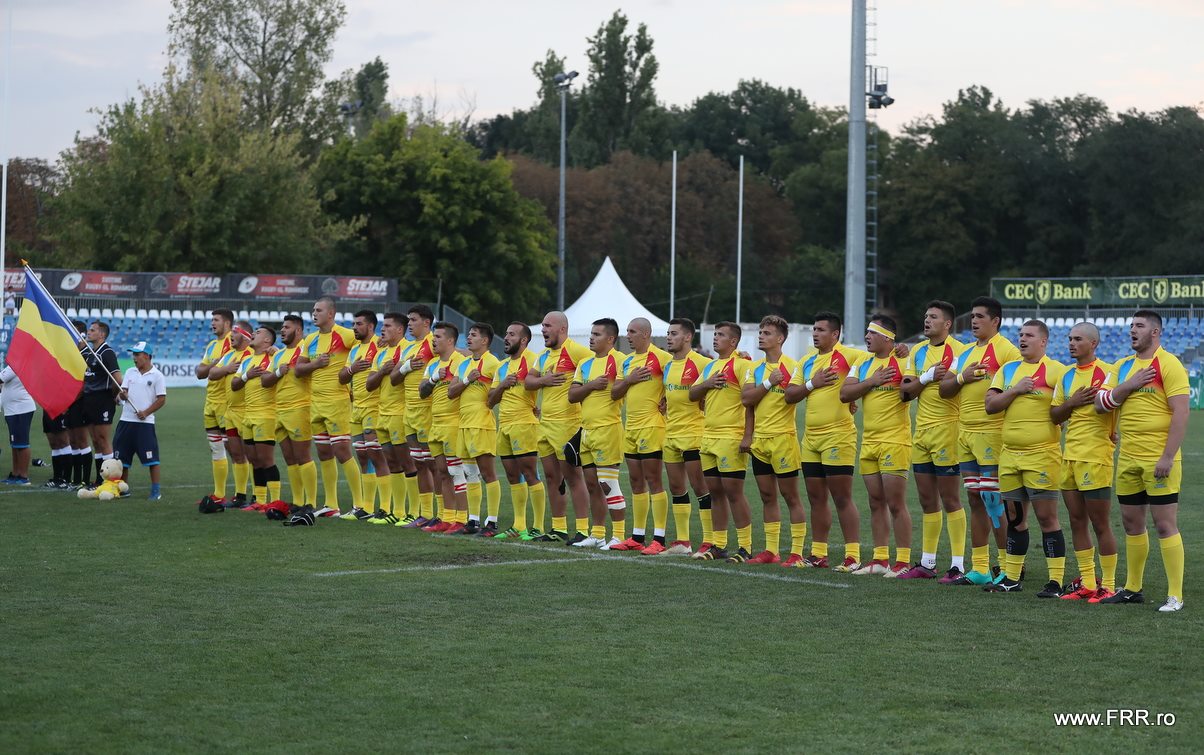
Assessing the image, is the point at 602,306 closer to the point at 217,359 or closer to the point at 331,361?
the point at 217,359

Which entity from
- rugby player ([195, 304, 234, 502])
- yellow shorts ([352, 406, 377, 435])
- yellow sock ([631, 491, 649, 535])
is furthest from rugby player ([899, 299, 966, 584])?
rugby player ([195, 304, 234, 502])

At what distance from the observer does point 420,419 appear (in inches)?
594

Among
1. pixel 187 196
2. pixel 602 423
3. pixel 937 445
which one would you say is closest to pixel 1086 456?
pixel 937 445

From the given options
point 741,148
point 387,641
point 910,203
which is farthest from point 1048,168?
point 387,641

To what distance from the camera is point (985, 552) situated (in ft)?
37.7

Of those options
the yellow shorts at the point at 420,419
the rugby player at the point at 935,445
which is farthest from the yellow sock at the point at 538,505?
the rugby player at the point at 935,445

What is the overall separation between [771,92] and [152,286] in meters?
45.1

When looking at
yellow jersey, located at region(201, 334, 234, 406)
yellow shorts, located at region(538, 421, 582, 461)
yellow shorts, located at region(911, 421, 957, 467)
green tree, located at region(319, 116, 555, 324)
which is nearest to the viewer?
yellow shorts, located at region(911, 421, 957, 467)

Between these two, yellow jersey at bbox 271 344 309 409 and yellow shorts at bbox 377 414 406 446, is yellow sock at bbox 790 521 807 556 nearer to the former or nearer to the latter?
yellow shorts at bbox 377 414 406 446

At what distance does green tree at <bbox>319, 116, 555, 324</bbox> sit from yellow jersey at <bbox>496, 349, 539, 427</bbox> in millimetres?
43453

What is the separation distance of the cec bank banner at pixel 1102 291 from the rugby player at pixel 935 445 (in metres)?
42.4

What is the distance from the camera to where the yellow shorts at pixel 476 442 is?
47.1 feet

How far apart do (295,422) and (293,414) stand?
3.7 inches

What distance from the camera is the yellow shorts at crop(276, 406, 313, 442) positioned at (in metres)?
15.9
